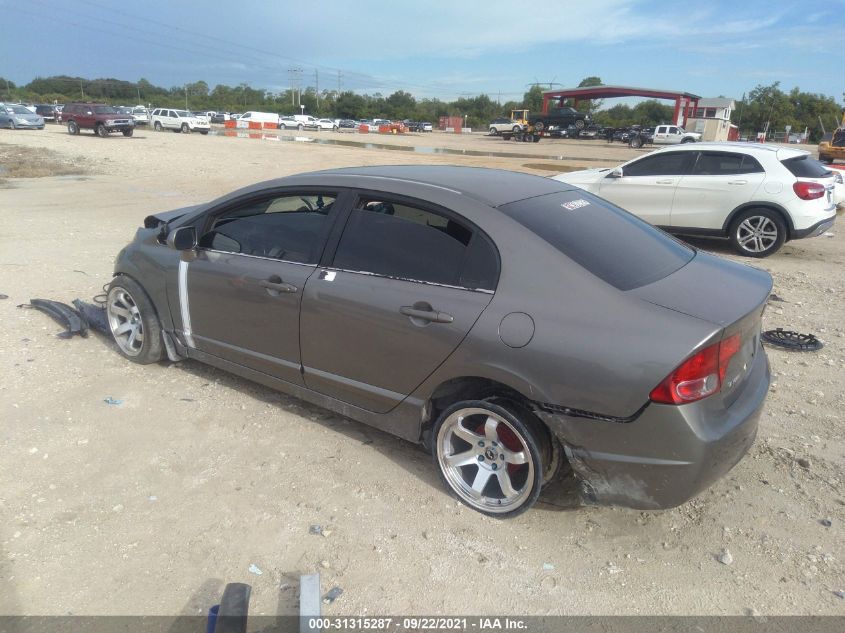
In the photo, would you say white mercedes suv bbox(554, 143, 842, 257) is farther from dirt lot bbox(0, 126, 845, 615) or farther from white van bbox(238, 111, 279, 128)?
white van bbox(238, 111, 279, 128)

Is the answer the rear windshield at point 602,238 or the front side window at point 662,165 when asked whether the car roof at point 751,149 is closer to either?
the front side window at point 662,165

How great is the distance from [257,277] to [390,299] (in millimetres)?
1023

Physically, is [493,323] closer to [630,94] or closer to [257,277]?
[257,277]

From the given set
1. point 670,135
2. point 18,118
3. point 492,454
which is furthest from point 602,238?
point 670,135

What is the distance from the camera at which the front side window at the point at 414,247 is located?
3.00 metres

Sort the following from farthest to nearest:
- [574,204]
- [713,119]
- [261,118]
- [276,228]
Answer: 1. [261,118]
2. [713,119]
3. [276,228]
4. [574,204]

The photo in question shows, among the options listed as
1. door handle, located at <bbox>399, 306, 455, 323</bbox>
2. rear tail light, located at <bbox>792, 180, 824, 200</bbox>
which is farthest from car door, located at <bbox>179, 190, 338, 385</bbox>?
rear tail light, located at <bbox>792, 180, 824, 200</bbox>

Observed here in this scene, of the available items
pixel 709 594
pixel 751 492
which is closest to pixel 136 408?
pixel 709 594

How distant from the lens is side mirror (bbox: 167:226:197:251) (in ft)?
13.0

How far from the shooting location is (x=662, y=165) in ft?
31.7

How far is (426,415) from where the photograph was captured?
10.5 ft

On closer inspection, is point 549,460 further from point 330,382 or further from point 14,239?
point 14,239

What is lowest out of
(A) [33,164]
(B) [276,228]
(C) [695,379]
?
(A) [33,164]

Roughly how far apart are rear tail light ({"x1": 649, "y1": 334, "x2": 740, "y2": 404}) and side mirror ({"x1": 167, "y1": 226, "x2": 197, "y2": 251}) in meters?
3.03
